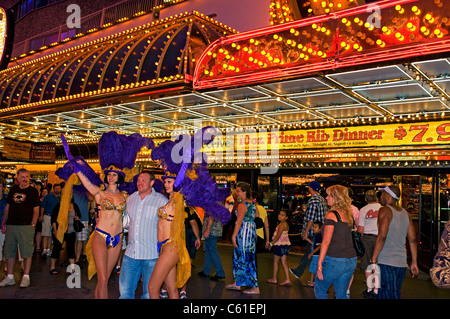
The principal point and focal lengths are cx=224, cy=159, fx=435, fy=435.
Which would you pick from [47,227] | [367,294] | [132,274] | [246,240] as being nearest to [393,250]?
[367,294]

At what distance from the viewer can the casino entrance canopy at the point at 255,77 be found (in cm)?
617

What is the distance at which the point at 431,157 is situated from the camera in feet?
31.9

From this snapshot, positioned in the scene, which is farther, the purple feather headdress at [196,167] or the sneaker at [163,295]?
the sneaker at [163,295]

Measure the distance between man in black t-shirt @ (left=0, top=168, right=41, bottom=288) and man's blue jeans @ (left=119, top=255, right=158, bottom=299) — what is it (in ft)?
10.3

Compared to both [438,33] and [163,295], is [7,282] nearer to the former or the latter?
[163,295]

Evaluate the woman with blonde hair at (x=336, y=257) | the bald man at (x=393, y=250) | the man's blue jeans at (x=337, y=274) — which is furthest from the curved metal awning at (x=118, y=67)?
the man's blue jeans at (x=337, y=274)

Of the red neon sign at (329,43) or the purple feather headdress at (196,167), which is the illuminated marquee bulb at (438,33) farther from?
the purple feather headdress at (196,167)

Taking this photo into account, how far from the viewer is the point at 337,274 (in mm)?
5168

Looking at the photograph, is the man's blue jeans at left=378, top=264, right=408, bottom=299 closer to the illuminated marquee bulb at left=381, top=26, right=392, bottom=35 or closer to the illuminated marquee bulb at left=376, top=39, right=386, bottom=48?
the illuminated marquee bulb at left=376, top=39, right=386, bottom=48

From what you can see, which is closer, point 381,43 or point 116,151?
point 116,151

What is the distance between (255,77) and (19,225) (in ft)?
15.9

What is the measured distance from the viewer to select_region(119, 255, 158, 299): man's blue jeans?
5.23 m

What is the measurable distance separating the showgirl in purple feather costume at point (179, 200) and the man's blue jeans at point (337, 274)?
4.73ft

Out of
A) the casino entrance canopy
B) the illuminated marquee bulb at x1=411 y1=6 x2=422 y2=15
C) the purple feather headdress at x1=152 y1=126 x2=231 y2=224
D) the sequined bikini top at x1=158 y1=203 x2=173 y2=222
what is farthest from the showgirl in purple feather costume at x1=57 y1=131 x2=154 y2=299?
the illuminated marquee bulb at x1=411 y1=6 x2=422 y2=15
